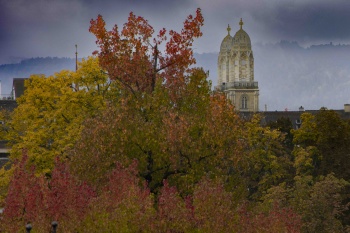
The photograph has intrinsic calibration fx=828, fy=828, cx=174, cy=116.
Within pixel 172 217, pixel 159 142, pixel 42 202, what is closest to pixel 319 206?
pixel 159 142

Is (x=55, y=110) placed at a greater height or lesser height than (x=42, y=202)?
greater

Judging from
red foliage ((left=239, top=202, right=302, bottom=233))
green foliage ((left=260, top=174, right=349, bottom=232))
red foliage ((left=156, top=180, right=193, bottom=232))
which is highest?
red foliage ((left=156, top=180, right=193, bottom=232))

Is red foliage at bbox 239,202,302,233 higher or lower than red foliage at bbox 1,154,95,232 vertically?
lower

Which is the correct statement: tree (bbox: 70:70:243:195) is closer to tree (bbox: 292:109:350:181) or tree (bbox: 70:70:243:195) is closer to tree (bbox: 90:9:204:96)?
tree (bbox: 90:9:204:96)

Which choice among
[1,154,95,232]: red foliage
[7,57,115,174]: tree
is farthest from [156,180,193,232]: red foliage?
[7,57,115,174]: tree

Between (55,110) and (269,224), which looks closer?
(269,224)

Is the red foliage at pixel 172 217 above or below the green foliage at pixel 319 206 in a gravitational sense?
above

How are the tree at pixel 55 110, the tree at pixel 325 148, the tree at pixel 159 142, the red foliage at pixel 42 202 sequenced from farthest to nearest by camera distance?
the tree at pixel 325 148
the tree at pixel 55 110
the tree at pixel 159 142
the red foliage at pixel 42 202

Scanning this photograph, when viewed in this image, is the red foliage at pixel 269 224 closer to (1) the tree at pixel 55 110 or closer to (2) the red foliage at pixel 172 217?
(2) the red foliage at pixel 172 217

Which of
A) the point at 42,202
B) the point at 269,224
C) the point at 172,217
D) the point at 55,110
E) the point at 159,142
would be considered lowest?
the point at 269,224

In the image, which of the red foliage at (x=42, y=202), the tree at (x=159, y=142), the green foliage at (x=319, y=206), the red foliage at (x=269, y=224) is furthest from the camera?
the green foliage at (x=319, y=206)

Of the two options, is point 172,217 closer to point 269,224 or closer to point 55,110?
point 269,224

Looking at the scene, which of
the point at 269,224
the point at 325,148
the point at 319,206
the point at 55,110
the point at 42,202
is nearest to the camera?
the point at 42,202

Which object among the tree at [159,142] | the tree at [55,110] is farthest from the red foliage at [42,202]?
the tree at [55,110]
